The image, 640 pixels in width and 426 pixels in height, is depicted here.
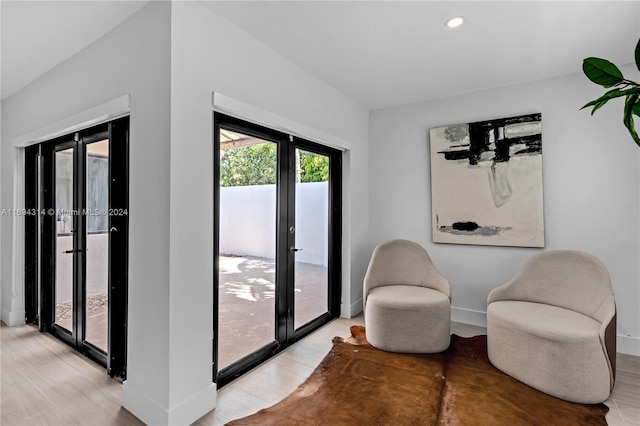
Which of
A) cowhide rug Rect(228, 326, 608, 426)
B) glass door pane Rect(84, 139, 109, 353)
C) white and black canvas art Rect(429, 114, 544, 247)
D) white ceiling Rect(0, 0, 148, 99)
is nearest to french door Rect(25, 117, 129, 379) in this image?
glass door pane Rect(84, 139, 109, 353)

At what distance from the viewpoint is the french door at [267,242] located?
2387 mm

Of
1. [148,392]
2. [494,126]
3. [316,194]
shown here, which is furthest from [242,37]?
[494,126]

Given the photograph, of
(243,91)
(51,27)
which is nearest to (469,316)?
(243,91)

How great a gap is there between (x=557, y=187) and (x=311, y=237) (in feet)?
8.55

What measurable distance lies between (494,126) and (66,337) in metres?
4.97

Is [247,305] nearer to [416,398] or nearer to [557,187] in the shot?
[416,398]

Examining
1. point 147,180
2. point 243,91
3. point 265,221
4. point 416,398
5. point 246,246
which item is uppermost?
point 243,91

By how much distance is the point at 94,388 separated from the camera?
2248 millimetres

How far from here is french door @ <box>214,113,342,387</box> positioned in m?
2.39

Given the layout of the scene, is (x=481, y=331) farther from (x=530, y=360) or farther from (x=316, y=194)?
(x=316, y=194)

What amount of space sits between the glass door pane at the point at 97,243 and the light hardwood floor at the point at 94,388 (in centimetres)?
28

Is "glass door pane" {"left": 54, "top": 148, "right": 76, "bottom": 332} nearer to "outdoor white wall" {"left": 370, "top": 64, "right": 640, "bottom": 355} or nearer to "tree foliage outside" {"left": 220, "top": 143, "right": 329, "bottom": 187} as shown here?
"tree foliage outside" {"left": 220, "top": 143, "right": 329, "bottom": 187}

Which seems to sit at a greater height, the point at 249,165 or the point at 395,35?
the point at 395,35

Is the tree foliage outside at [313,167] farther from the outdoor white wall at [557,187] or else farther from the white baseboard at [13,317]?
the white baseboard at [13,317]
